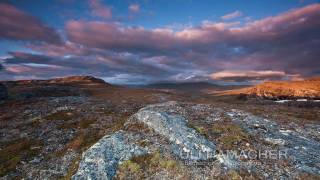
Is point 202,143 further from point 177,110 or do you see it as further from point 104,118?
point 104,118

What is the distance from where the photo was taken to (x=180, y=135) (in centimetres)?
3378

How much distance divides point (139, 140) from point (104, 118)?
18.5 m

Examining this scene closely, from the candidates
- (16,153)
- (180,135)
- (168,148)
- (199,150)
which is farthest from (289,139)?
(16,153)

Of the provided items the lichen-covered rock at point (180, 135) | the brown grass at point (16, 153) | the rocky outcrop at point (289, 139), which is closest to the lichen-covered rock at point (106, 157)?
the lichen-covered rock at point (180, 135)

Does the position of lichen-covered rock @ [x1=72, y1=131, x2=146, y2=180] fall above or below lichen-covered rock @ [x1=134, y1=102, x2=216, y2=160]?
below

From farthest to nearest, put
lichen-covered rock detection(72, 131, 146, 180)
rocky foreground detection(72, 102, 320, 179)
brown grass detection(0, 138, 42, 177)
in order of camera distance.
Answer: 1. brown grass detection(0, 138, 42, 177)
2. lichen-covered rock detection(72, 131, 146, 180)
3. rocky foreground detection(72, 102, 320, 179)

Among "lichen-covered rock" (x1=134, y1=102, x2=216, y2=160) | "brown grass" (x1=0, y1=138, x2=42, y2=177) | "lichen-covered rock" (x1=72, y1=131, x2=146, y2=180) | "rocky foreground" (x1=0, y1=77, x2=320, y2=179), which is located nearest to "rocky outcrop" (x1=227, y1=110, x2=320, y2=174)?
"rocky foreground" (x1=0, y1=77, x2=320, y2=179)

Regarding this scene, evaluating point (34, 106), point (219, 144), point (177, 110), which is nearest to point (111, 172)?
point (219, 144)

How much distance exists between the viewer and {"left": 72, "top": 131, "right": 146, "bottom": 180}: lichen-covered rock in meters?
27.7

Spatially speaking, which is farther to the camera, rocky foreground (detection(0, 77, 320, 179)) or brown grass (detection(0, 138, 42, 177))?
brown grass (detection(0, 138, 42, 177))

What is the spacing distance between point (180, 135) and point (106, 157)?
9.38m

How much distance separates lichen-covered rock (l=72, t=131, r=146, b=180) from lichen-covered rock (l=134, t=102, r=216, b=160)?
13.9ft

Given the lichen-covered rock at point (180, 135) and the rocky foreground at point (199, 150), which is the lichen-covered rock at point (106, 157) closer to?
the rocky foreground at point (199, 150)

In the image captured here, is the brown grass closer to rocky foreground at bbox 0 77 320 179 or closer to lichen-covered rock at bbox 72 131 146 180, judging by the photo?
rocky foreground at bbox 0 77 320 179
